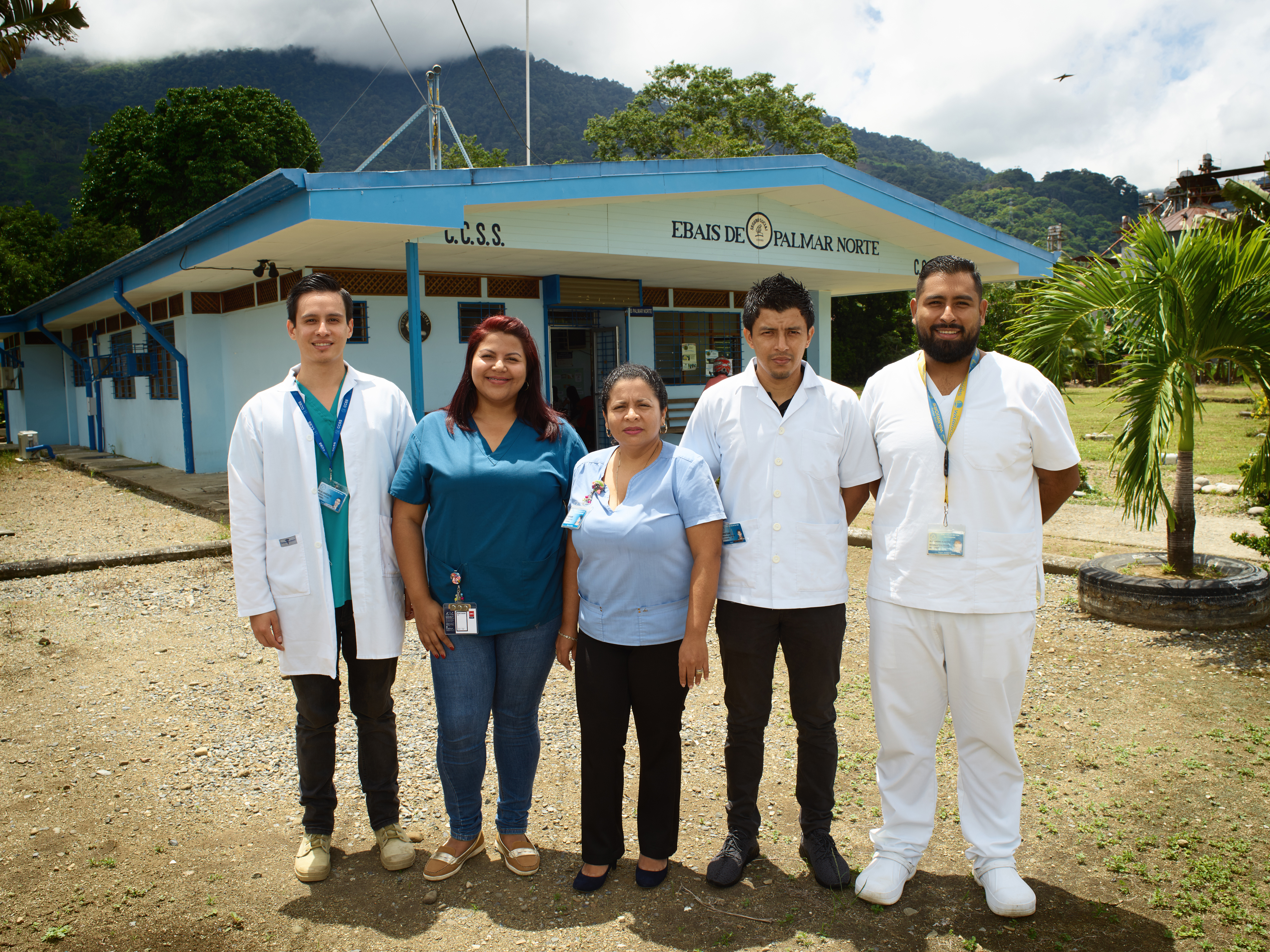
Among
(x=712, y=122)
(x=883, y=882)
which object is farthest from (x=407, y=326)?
(x=712, y=122)

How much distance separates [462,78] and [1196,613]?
12420cm

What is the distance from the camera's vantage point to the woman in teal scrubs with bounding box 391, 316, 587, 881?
9.39 ft

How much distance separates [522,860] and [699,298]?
11888 millimetres

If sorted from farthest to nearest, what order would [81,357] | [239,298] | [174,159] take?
[174,159]
[81,357]
[239,298]

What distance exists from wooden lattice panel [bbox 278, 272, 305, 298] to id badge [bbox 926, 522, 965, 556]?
970 cm

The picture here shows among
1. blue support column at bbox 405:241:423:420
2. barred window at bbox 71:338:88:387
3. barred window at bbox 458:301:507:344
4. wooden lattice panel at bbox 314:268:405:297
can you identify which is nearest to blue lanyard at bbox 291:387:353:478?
blue support column at bbox 405:241:423:420

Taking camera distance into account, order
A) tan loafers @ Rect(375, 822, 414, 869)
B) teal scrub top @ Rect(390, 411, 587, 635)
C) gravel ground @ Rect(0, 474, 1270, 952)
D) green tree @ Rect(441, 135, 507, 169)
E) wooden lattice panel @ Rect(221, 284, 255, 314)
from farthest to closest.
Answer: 1. green tree @ Rect(441, 135, 507, 169)
2. wooden lattice panel @ Rect(221, 284, 255, 314)
3. tan loafers @ Rect(375, 822, 414, 869)
4. teal scrub top @ Rect(390, 411, 587, 635)
5. gravel ground @ Rect(0, 474, 1270, 952)

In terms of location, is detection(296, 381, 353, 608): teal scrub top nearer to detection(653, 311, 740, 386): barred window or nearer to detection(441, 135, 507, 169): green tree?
detection(653, 311, 740, 386): barred window

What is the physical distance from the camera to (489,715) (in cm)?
307

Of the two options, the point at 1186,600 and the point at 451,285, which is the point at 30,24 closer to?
the point at 451,285

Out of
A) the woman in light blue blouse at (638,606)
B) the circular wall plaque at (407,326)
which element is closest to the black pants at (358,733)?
the woman in light blue blouse at (638,606)

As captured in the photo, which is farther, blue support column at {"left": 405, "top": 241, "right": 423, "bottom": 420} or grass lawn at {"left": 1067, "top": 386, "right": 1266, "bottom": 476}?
grass lawn at {"left": 1067, "top": 386, "right": 1266, "bottom": 476}

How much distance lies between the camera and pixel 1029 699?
178 inches

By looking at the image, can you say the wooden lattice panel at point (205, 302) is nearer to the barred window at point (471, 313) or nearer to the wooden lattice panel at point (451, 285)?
the wooden lattice panel at point (451, 285)
